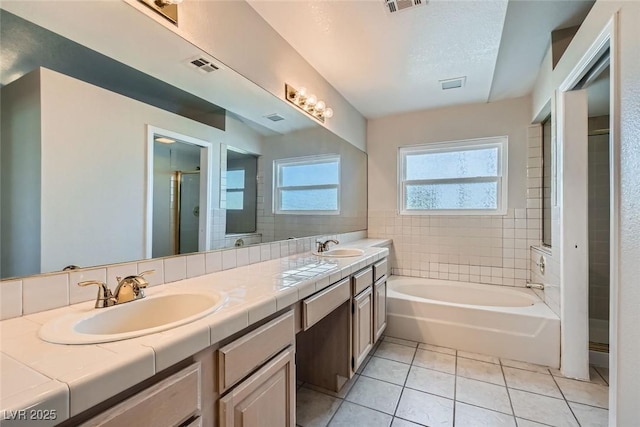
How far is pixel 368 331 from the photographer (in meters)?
2.00

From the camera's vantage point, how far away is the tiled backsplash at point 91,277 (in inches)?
32.3

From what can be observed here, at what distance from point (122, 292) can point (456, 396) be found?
77.8 inches

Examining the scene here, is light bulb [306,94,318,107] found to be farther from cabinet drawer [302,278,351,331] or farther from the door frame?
cabinet drawer [302,278,351,331]

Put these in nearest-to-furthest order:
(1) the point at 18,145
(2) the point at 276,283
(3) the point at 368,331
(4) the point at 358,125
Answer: (1) the point at 18,145
(2) the point at 276,283
(3) the point at 368,331
(4) the point at 358,125

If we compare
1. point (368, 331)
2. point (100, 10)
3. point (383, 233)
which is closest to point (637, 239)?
point (368, 331)

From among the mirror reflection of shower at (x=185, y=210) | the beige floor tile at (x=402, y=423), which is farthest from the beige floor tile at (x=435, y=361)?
the mirror reflection of shower at (x=185, y=210)

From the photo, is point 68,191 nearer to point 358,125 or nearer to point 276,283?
point 276,283

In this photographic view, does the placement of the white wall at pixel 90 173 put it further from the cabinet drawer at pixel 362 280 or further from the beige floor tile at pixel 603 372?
the beige floor tile at pixel 603 372

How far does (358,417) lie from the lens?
5.23ft

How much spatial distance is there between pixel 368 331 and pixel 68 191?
184 centimetres

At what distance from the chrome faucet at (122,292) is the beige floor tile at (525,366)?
257 centimetres

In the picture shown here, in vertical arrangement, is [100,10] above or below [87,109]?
above

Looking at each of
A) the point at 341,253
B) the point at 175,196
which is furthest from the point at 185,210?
the point at 341,253

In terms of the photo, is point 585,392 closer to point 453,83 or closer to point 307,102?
point 453,83
